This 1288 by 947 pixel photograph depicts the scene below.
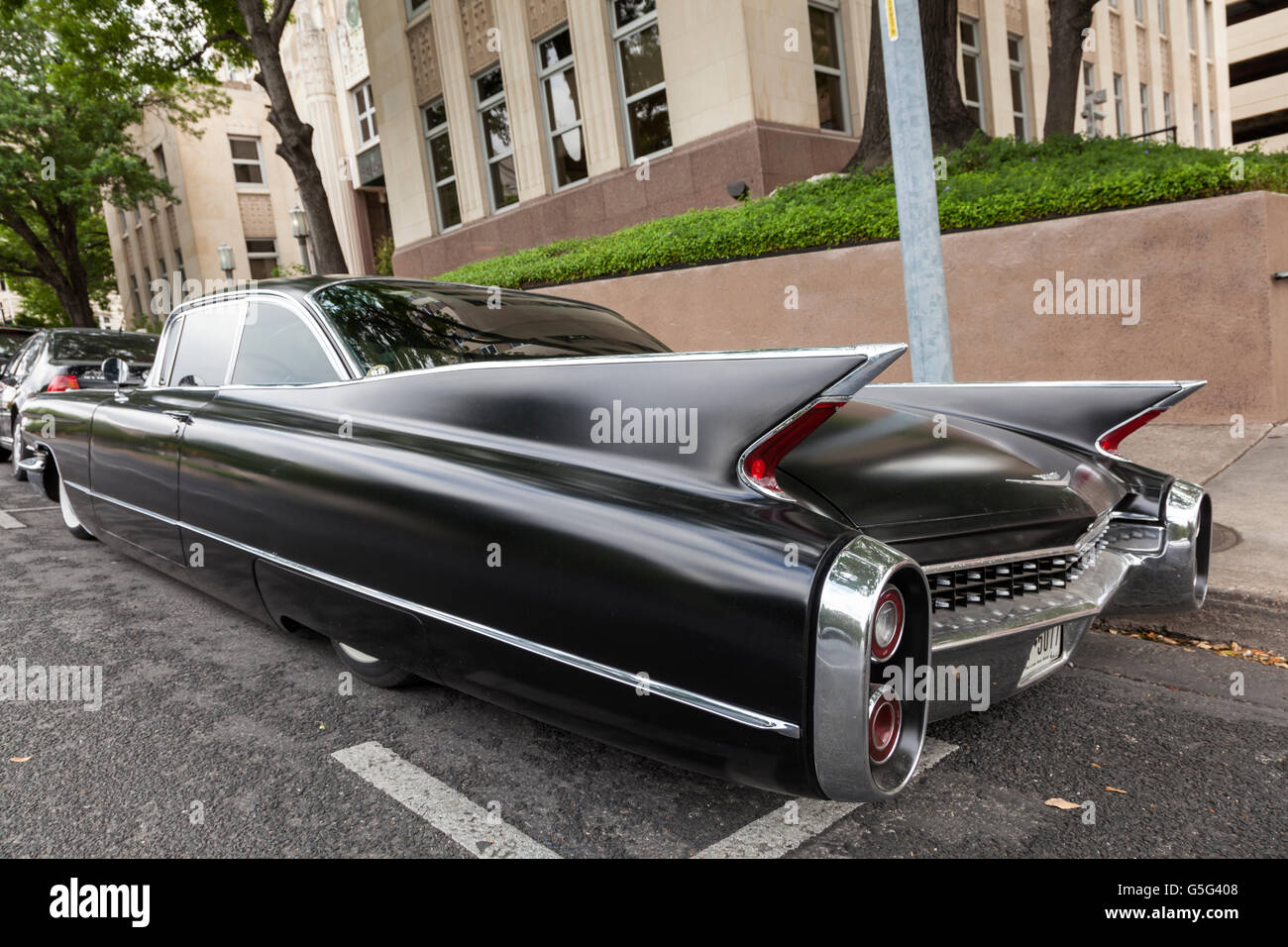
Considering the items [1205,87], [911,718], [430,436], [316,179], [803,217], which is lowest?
[911,718]

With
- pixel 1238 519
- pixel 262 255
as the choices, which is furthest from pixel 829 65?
pixel 262 255

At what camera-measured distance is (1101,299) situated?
272 inches

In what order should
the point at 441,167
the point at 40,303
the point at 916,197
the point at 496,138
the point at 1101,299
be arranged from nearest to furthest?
the point at 916,197
the point at 1101,299
the point at 496,138
the point at 441,167
the point at 40,303

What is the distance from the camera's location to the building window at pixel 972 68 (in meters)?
16.8

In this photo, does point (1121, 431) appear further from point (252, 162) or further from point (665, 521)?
point (252, 162)

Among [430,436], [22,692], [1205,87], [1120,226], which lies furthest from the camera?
[1205,87]

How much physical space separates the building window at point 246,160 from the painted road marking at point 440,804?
99.9 ft

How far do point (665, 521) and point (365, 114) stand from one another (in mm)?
24467

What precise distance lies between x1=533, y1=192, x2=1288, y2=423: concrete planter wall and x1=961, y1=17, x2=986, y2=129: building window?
10.9 meters

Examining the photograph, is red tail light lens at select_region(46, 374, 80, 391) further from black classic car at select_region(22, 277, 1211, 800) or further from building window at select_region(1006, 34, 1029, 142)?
building window at select_region(1006, 34, 1029, 142)

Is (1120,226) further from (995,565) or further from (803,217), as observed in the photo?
(995,565)
